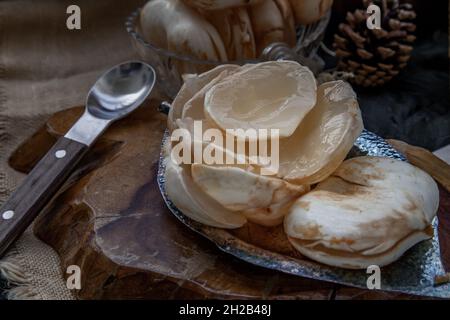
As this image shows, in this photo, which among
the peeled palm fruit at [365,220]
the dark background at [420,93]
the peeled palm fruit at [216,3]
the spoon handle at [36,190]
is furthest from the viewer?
the dark background at [420,93]

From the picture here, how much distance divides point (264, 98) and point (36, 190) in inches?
11.2

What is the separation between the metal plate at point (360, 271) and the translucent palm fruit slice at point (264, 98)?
0.36 feet

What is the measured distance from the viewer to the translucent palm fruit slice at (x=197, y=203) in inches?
23.2

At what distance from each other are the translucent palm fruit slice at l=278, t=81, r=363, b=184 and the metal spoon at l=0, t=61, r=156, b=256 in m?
0.28

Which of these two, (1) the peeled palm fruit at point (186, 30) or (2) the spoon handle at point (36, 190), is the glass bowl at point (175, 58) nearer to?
(1) the peeled palm fruit at point (186, 30)

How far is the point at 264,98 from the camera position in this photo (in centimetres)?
67

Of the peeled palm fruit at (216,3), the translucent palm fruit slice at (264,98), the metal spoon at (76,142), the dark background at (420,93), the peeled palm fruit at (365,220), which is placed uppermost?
the peeled palm fruit at (216,3)

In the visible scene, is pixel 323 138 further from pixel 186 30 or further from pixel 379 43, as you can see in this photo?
pixel 379 43

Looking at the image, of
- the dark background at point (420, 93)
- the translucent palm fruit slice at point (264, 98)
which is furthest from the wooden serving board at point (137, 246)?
the dark background at point (420, 93)

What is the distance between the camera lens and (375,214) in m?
0.55

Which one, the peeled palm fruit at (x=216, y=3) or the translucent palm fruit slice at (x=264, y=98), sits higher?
the peeled palm fruit at (x=216, y=3)

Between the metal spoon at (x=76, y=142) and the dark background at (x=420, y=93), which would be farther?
the dark background at (x=420, y=93)

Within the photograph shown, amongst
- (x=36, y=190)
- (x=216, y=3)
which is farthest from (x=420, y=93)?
(x=36, y=190)

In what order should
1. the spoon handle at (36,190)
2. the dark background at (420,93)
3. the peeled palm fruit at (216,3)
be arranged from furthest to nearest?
the dark background at (420,93)
the peeled palm fruit at (216,3)
the spoon handle at (36,190)
